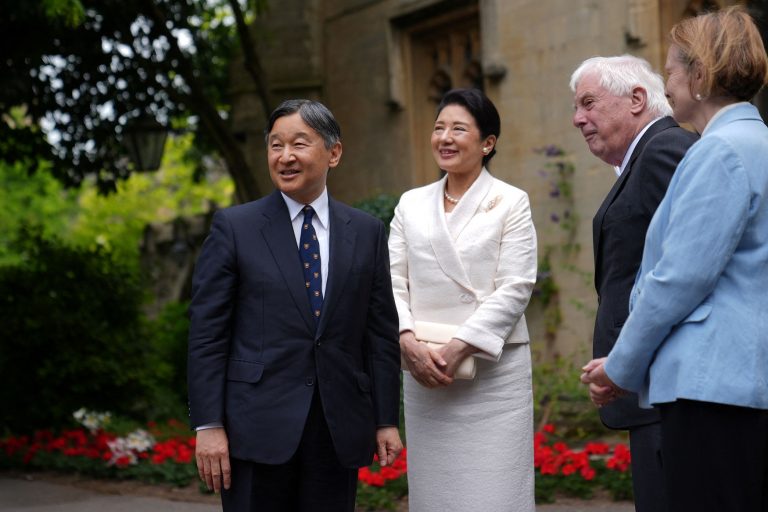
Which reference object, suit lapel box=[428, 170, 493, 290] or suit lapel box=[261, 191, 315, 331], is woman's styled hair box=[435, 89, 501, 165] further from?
suit lapel box=[261, 191, 315, 331]

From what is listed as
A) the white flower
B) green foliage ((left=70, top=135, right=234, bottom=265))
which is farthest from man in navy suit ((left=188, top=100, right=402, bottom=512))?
green foliage ((left=70, top=135, right=234, bottom=265))

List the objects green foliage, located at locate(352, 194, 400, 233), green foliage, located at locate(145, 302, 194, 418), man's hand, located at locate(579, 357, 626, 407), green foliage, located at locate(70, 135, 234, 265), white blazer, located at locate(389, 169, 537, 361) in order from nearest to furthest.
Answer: man's hand, located at locate(579, 357, 626, 407) → white blazer, located at locate(389, 169, 537, 361) → green foliage, located at locate(352, 194, 400, 233) → green foliage, located at locate(145, 302, 194, 418) → green foliage, located at locate(70, 135, 234, 265)

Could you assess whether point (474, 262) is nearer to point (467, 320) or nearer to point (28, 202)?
point (467, 320)

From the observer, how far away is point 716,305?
293 centimetres

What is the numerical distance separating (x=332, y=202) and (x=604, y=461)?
3.73m

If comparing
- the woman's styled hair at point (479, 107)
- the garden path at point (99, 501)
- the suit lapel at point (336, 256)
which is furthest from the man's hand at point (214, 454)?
the garden path at point (99, 501)

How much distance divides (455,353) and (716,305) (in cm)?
163

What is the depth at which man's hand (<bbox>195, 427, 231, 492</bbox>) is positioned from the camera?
372 cm

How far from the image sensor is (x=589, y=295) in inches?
404

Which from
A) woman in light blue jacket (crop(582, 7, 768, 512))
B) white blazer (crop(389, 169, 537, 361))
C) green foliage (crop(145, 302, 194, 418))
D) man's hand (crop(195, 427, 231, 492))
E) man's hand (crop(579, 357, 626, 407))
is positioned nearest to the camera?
woman in light blue jacket (crop(582, 7, 768, 512))

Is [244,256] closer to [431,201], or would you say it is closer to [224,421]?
[224,421]

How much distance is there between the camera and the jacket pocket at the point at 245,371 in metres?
3.78

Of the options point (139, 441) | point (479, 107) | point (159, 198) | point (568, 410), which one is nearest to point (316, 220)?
point (479, 107)

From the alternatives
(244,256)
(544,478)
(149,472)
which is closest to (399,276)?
(244,256)
